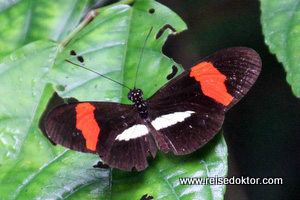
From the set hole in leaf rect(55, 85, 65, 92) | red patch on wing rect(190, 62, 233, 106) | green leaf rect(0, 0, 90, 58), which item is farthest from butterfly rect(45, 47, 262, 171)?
green leaf rect(0, 0, 90, 58)

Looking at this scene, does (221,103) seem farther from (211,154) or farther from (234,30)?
(234,30)

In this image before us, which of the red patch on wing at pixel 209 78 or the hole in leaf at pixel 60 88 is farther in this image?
the hole in leaf at pixel 60 88

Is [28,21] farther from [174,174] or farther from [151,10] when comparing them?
[174,174]

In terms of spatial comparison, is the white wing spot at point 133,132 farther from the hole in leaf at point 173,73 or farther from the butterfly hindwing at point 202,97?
the hole in leaf at point 173,73

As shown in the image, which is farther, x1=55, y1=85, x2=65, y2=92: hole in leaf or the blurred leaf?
x1=55, y1=85, x2=65, y2=92: hole in leaf

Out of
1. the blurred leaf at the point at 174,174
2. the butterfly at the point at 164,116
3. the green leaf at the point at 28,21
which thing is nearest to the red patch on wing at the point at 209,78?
the butterfly at the point at 164,116

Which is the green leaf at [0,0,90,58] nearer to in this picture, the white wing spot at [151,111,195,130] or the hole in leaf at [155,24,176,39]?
the hole in leaf at [155,24,176,39]

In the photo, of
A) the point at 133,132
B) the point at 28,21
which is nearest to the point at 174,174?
the point at 133,132

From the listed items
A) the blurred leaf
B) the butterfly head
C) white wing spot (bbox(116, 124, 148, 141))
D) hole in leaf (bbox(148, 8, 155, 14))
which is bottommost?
the blurred leaf
